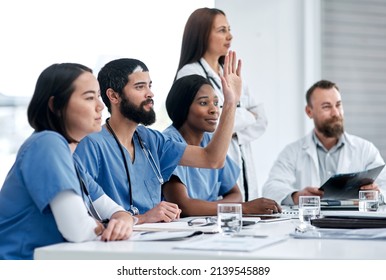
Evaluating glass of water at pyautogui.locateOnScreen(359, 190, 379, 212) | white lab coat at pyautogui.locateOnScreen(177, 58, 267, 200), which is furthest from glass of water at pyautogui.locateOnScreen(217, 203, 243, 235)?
white lab coat at pyautogui.locateOnScreen(177, 58, 267, 200)

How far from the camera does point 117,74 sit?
10.4 feet

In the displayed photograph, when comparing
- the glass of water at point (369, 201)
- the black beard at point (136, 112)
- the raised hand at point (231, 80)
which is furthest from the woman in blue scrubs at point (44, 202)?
the glass of water at point (369, 201)

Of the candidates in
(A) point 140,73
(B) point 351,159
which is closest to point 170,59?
(B) point 351,159

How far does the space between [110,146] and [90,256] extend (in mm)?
1193

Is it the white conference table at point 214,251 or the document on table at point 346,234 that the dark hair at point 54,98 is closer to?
the white conference table at point 214,251

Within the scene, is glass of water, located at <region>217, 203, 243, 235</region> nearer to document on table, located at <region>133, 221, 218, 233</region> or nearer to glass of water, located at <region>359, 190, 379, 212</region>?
document on table, located at <region>133, 221, 218, 233</region>

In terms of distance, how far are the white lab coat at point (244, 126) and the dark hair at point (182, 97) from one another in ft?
1.29

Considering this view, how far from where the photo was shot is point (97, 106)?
2.47 m

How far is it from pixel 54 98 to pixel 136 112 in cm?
76

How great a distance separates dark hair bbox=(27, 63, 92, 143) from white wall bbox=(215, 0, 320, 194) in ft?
11.7

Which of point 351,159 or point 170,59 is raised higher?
point 170,59

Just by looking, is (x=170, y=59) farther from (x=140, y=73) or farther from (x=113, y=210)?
(x=113, y=210)

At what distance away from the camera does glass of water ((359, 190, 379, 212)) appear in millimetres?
3137

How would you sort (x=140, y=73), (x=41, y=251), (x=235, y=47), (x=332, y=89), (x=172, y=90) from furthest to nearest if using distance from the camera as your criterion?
(x=235, y=47)
(x=332, y=89)
(x=172, y=90)
(x=140, y=73)
(x=41, y=251)
